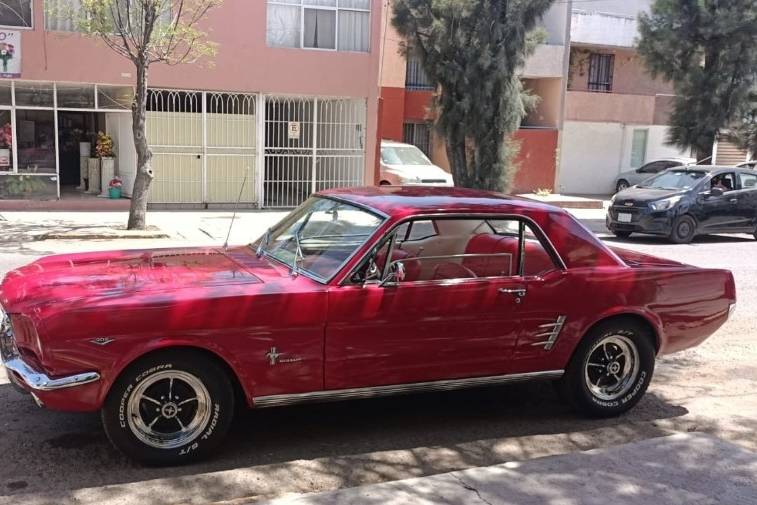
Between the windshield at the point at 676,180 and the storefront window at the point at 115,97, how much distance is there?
11.5m

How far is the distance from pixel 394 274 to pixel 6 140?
14.5m

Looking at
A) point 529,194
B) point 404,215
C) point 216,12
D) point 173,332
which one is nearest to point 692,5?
point 529,194

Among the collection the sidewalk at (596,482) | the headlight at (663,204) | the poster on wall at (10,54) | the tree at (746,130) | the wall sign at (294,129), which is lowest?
the sidewalk at (596,482)

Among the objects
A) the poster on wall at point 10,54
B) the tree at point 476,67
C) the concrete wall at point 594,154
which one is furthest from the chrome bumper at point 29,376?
the concrete wall at point 594,154

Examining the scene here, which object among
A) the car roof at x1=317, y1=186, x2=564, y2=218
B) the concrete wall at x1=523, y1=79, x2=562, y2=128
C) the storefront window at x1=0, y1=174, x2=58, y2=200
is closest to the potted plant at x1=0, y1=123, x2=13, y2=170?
the storefront window at x1=0, y1=174, x2=58, y2=200

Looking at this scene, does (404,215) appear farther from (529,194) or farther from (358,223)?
(529,194)

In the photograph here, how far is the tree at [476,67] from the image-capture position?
59.7 ft

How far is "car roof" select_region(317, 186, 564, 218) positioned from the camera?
186 inches

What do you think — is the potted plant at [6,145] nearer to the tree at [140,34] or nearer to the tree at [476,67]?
the tree at [140,34]

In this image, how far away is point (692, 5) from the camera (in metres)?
20.3

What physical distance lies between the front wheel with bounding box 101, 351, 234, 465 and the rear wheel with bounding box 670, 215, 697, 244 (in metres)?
12.6

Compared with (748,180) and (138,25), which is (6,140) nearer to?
(138,25)

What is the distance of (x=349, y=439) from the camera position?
4668 mm

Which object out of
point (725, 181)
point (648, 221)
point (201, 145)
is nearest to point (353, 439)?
point (648, 221)
